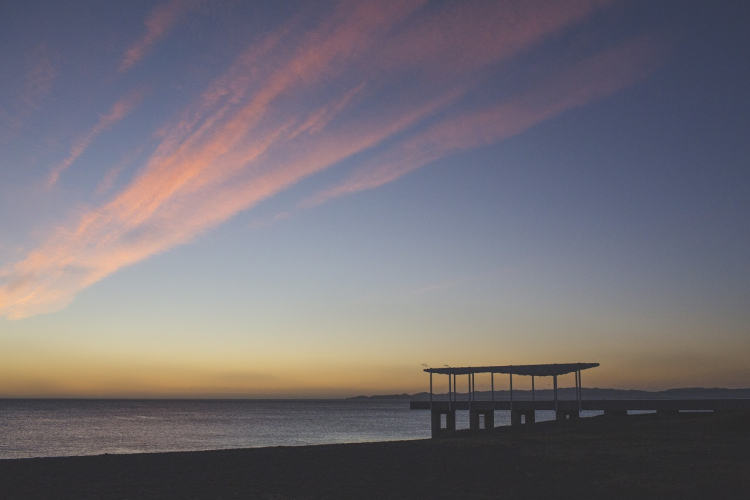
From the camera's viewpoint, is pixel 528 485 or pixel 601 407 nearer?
pixel 528 485

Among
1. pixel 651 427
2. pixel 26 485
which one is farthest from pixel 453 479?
pixel 651 427

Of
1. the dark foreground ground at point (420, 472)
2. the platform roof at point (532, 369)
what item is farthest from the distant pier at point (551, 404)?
the dark foreground ground at point (420, 472)

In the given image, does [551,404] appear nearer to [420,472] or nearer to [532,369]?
[532,369]

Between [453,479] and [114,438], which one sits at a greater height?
[453,479]

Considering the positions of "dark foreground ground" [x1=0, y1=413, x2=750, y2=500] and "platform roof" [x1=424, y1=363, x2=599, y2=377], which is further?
"platform roof" [x1=424, y1=363, x2=599, y2=377]

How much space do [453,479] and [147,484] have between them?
627cm

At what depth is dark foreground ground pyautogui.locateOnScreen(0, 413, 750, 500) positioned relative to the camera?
1198 centimetres

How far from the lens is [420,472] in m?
14.9

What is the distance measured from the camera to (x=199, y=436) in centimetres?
7788

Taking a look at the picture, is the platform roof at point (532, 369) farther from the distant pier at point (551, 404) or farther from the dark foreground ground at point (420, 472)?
the dark foreground ground at point (420, 472)

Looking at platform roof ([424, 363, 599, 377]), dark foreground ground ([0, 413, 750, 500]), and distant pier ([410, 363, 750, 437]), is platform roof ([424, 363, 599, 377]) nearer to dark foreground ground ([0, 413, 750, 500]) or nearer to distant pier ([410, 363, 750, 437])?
distant pier ([410, 363, 750, 437])

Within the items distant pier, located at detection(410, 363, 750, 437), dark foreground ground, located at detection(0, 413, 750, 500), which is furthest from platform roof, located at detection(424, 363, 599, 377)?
dark foreground ground, located at detection(0, 413, 750, 500)

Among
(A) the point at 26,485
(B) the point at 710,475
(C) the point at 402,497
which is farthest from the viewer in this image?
(B) the point at 710,475

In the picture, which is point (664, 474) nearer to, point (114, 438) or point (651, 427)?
point (651, 427)
